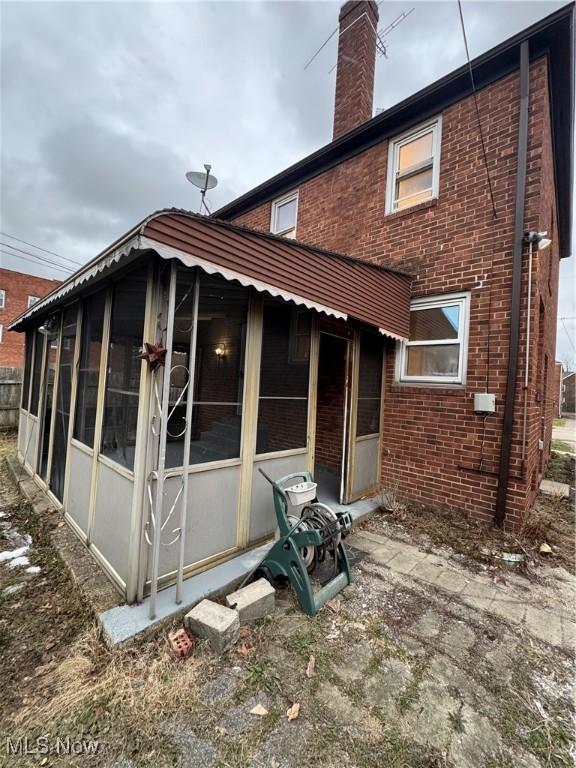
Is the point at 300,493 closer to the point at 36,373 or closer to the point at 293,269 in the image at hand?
the point at 293,269

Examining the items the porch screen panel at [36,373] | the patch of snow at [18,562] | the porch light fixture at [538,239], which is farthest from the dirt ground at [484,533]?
the porch screen panel at [36,373]

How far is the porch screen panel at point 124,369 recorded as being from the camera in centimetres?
255

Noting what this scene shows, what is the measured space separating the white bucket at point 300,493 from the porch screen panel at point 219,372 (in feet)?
1.92

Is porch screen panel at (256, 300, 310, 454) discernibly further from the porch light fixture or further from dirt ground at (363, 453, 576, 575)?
the porch light fixture

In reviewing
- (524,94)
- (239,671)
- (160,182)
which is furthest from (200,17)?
(160,182)

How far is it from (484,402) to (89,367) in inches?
177

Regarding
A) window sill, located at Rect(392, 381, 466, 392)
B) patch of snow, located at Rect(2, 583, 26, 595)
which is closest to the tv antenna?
window sill, located at Rect(392, 381, 466, 392)

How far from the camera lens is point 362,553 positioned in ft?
11.4

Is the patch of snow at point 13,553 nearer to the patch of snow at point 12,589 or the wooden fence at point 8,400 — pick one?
the patch of snow at point 12,589

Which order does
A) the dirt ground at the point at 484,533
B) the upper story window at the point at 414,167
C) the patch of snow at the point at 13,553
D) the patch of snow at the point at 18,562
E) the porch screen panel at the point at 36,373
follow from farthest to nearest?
1. the porch screen panel at the point at 36,373
2. the upper story window at the point at 414,167
3. the dirt ground at the point at 484,533
4. the patch of snow at the point at 13,553
5. the patch of snow at the point at 18,562

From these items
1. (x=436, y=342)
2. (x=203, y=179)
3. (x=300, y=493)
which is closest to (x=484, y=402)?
(x=436, y=342)

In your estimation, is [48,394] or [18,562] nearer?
[18,562]

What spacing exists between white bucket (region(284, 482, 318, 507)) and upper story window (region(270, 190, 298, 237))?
5.68 m

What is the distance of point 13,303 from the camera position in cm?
1916
